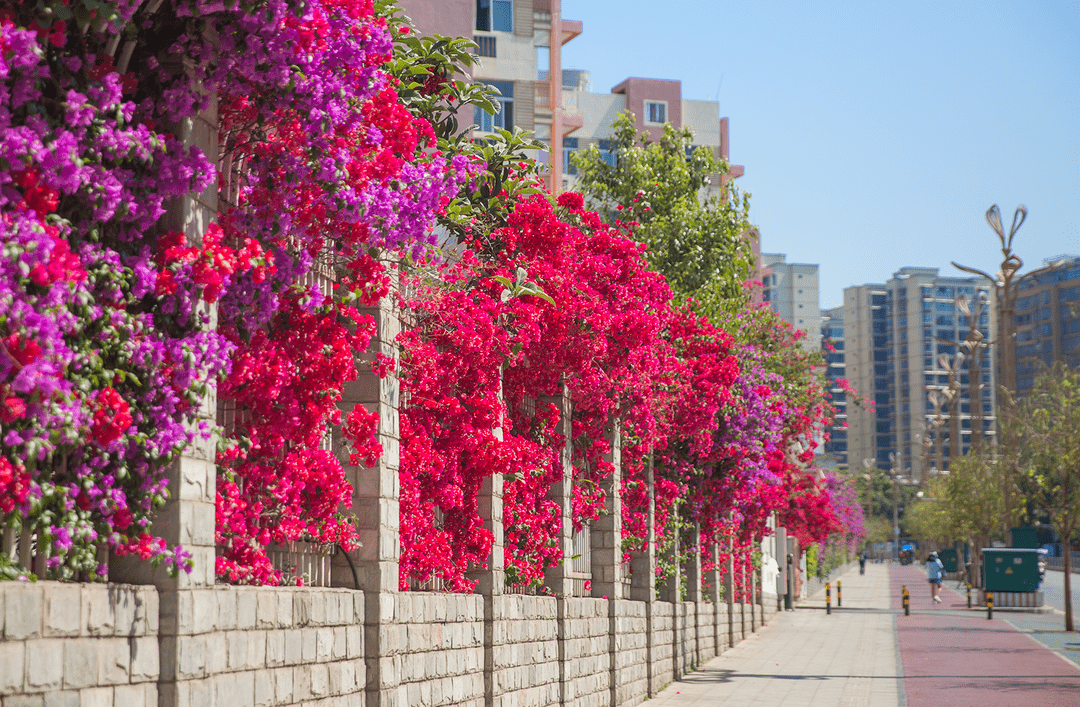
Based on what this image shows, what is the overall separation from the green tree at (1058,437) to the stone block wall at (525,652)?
1670cm

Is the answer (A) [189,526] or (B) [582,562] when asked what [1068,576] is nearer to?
(B) [582,562]

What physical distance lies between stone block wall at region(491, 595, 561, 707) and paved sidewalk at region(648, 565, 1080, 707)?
431 centimetres

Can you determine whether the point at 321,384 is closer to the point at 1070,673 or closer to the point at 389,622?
the point at 389,622

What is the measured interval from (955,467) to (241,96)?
5073 cm

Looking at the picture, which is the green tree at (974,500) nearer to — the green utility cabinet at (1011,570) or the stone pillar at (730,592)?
the green utility cabinet at (1011,570)

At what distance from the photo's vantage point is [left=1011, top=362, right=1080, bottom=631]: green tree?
27.7 metres

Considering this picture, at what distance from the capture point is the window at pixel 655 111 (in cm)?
6856

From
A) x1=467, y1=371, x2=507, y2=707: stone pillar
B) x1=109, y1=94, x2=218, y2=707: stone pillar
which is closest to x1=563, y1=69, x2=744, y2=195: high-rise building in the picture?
x1=467, y1=371, x2=507, y2=707: stone pillar

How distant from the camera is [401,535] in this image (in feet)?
33.8

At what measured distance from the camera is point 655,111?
226 feet

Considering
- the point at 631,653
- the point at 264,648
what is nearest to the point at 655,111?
the point at 631,653

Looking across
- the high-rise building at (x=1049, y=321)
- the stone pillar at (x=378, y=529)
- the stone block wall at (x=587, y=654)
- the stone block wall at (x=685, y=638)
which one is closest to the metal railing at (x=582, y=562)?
the stone block wall at (x=587, y=654)

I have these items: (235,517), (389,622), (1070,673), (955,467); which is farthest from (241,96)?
(955,467)

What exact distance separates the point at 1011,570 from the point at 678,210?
2405 centimetres
